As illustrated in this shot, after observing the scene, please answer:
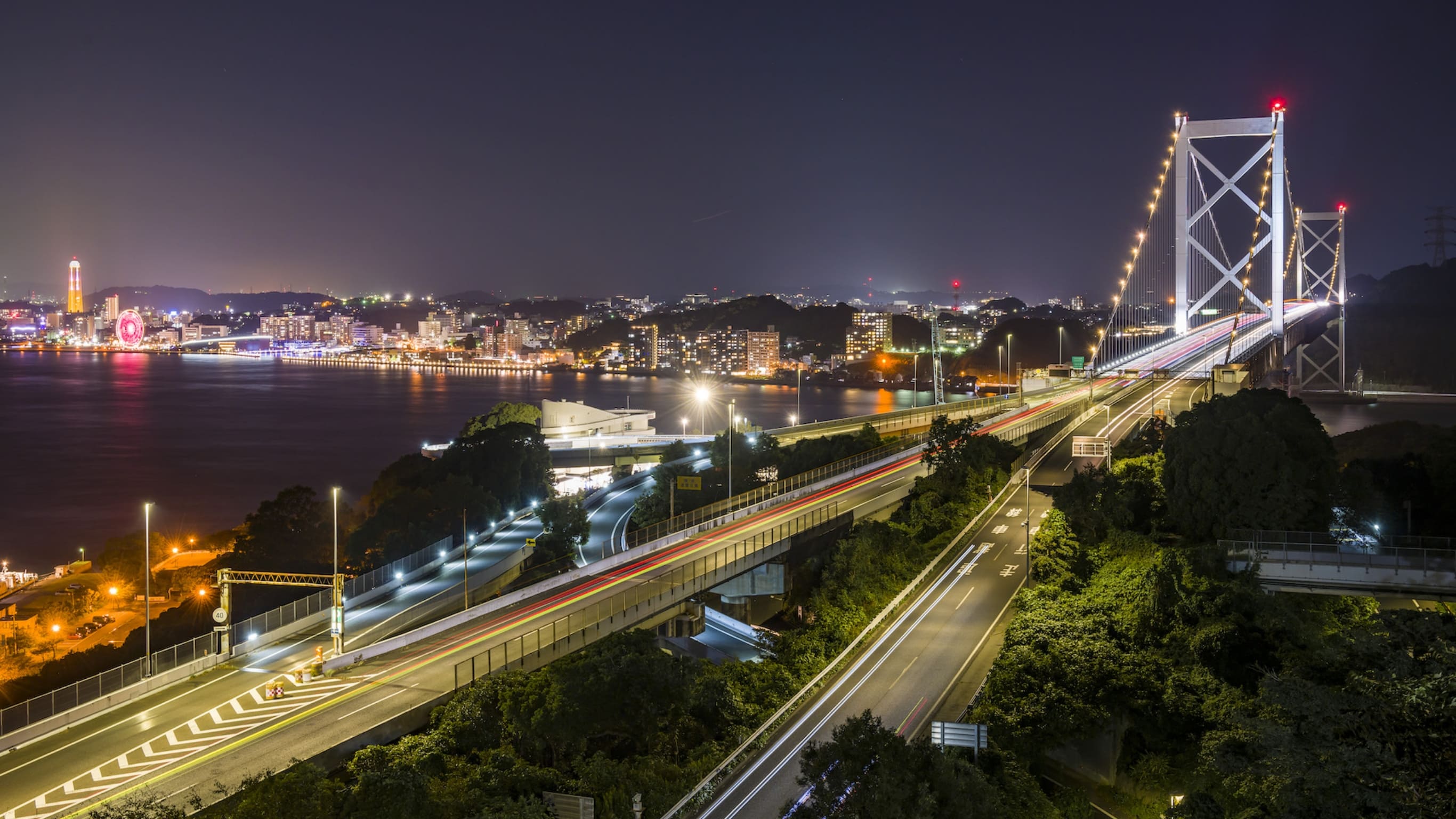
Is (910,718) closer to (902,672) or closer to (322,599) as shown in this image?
(902,672)

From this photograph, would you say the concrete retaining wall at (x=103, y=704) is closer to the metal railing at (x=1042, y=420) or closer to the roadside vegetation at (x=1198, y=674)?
the roadside vegetation at (x=1198, y=674)

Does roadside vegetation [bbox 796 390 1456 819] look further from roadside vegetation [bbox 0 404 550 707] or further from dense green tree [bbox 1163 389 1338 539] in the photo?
roadside vegetation [bbox 0 404 550 707]

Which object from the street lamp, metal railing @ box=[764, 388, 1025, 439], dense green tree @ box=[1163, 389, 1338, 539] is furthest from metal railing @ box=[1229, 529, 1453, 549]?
the street lamp

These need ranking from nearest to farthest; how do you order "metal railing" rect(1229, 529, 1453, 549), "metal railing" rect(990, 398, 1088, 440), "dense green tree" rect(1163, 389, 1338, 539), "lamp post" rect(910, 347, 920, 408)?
"metal railing" rect(1229, 529, 1453, 549) < "dense green tree" rect(1163, 389, 1338, 539) < "metal railing" rect(990, 398, 1088, 440) < "lamp post" rect(910, 347, 920, 408)

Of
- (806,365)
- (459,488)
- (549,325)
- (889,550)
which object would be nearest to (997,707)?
(889,550)

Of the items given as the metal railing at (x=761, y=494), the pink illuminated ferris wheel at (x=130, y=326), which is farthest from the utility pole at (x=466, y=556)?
the pink illuminated ferris wheel at (x=130, y=326)

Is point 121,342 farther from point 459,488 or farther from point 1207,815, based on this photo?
point 1207,815
